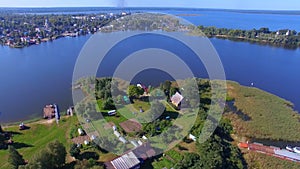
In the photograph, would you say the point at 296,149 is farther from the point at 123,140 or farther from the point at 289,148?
the point at 123,140

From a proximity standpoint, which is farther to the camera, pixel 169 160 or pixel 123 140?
pixel 123 140

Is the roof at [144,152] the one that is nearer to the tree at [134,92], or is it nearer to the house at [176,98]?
the house at [176,98]

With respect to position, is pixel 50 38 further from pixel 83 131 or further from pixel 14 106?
pixel 83 131

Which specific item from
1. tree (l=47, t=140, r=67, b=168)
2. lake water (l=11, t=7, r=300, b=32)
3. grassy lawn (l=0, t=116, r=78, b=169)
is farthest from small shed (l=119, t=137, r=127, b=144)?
lake water (l=11, t=7, r=300, b=32)

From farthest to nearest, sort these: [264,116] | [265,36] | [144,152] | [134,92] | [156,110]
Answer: [265,36] → [134,92] → [264,116] → [156,110] → [144,152]

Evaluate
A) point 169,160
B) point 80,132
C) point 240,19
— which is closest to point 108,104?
point 80,132

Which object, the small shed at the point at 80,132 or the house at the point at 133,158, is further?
the small shed at the point at 80,132

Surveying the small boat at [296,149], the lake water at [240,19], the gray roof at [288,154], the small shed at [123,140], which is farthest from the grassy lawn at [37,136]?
the lake water at [240,19]

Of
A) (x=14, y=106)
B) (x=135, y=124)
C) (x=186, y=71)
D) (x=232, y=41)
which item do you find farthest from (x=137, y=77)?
(x=232, y=41)
